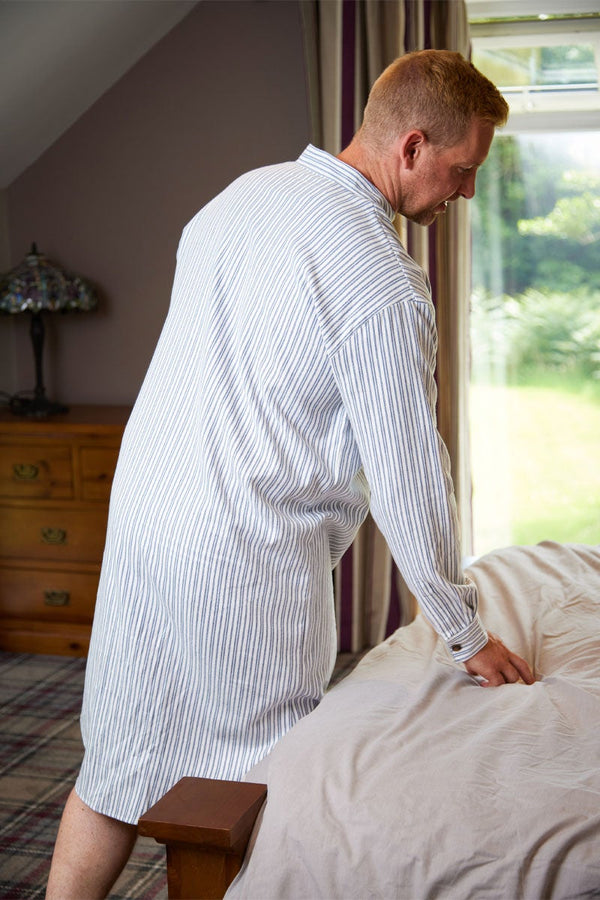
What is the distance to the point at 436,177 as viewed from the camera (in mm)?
1297

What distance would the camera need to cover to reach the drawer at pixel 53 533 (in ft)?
10.4

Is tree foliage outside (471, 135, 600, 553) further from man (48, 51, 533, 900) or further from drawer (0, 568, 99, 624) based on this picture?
man (48, 51, 533, 900)

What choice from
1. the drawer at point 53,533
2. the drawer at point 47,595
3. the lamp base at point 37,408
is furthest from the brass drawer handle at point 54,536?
the lamp base at point 37,408

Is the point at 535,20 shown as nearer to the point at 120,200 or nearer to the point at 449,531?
the point at 120,200

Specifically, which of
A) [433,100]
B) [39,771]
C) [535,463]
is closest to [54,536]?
[39,771]

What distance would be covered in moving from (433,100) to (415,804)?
0.86 m

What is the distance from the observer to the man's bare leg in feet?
4.37

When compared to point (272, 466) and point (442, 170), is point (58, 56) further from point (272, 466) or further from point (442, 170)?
point (272, 466)

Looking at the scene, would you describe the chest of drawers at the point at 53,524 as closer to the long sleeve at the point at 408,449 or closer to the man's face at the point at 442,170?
the man's face at the point at 442,170

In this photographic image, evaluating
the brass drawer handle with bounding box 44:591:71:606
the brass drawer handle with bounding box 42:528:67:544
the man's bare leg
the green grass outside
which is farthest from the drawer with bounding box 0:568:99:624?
the man's bare leg

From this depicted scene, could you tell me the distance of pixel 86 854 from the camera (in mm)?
1342

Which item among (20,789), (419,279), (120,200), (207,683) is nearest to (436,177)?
(419,279)

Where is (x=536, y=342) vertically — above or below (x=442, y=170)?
below

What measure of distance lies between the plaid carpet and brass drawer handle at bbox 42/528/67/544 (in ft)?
1.32
